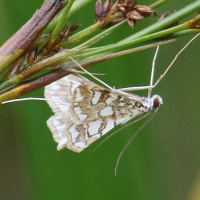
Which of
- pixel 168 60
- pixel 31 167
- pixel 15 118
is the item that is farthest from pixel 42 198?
pixel 168 60

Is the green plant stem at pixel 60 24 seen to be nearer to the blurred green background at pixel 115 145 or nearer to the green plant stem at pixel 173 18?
the green plant stem at pixel 173 18

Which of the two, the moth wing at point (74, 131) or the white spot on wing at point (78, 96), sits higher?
the white spot on wing at point (78, 96)

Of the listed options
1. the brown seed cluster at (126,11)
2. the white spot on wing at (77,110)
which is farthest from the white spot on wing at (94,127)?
the brown seed cluster at (126,11)

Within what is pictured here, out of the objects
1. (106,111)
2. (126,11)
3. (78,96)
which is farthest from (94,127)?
(126,11)

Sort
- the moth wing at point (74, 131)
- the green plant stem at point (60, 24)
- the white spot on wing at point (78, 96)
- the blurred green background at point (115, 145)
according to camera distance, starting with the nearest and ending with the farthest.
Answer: the green plant stem at point (60, 24), the white spot on wing at point (78, 96), the moth wing at point (74, 131), the blurred green background at point (115, 145)

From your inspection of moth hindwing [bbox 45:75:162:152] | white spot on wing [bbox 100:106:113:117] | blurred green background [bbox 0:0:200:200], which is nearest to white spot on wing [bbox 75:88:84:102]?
moth hindwing [bbox 45:75:162:152]

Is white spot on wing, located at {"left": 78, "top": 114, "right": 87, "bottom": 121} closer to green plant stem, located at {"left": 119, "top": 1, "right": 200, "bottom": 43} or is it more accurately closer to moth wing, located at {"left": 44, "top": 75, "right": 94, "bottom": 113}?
moth wing, located at {"left": 44, "top": 75, "right": 94, "bottom": 113}
